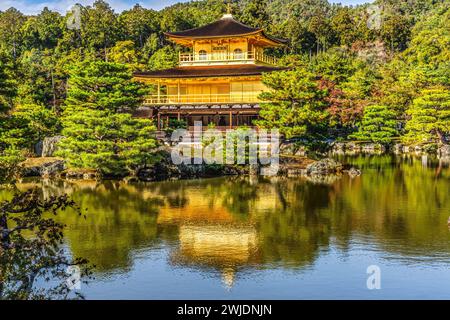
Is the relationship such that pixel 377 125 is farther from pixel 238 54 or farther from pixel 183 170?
pixel 183 170

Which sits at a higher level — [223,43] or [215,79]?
[223,43]

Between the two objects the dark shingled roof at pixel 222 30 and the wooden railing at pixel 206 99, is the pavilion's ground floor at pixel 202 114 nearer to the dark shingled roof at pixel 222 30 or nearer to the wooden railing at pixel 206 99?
the wooden railing at pixel 206 99

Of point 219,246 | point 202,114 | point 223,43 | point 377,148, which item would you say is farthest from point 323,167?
point 219,246

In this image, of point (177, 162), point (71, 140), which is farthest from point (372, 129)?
Result: point (71, 140)

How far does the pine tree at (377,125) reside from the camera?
138 ft

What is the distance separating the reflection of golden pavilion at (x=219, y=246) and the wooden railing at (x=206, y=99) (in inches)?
714

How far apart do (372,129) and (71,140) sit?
2406cm

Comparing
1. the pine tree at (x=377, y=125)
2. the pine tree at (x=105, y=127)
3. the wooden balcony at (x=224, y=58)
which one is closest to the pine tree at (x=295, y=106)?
the pine tree at (x=105, y=127)

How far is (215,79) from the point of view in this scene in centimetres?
3506

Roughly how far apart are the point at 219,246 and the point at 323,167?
51.4 ft

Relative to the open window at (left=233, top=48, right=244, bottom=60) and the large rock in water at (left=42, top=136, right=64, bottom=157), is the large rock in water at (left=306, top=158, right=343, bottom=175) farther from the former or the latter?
the large rock in water at (left=42, top=136, right=64, bottom=157)

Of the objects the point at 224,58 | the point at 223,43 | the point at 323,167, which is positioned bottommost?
the point at 323,167
